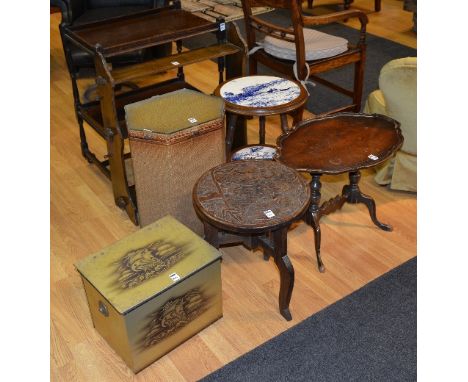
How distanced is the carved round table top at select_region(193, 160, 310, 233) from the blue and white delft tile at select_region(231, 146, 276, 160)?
351mm

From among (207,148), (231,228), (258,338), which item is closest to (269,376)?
(258,338)

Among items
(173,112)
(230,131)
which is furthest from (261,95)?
(173,112)

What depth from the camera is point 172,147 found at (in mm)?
2262

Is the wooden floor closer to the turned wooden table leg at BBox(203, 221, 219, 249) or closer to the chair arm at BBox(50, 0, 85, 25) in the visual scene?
the turned wooden table leg at BBox(203, 221, 219, 249)

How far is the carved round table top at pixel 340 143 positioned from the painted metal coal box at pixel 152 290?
0.53m

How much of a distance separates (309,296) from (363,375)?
42 cm

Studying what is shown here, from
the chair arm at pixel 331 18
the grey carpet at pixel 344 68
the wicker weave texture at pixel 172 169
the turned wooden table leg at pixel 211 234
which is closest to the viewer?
the turned wooden table leg at pixel 211 234

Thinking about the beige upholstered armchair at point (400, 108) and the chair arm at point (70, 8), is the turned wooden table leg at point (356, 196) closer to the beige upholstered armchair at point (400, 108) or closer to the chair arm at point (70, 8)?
the beige upholstered armchair at point (400, 108)

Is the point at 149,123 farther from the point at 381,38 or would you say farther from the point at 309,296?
the point at 381,38

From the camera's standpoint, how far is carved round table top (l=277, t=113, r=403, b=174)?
223cm

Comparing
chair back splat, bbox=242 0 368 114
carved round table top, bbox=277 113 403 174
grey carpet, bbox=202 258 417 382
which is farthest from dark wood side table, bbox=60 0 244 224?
grey carpet, bbox=202 258 417 382

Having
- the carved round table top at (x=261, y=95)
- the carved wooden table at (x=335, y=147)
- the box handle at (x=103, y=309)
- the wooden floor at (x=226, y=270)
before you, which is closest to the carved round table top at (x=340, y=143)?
the carved wooden table at (x=335, y=147)

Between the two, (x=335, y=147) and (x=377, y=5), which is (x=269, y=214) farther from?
(x=377, y=5)

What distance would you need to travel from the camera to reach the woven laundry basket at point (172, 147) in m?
2.27
